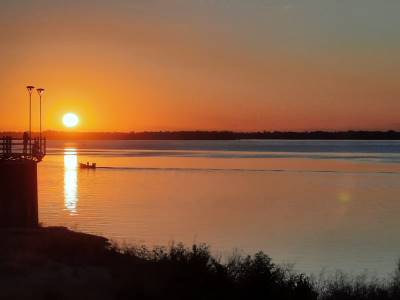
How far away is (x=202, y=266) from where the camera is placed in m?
16.8

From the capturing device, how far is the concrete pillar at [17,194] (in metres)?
27.5

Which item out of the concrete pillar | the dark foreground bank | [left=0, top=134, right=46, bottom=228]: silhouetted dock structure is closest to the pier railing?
[left=0, top=134, right=46, bottom=228]: silhouetted dock structure

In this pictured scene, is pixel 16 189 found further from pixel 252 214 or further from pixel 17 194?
pixel 252 214

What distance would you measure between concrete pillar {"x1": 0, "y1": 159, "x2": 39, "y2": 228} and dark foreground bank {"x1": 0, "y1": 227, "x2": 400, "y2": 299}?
24.5 feet

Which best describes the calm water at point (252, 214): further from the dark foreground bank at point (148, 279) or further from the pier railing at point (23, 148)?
the dark foreground bank at point (148, 279)

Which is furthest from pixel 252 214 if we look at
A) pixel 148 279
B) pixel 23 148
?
pixel 148 279

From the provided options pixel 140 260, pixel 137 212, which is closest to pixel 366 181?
pixel 137 212

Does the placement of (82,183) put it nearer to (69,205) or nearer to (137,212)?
(69,205)

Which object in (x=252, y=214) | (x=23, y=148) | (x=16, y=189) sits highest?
(x=23, y=148)

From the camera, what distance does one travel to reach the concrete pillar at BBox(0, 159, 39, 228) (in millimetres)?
27453

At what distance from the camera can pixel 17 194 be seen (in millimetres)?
27844

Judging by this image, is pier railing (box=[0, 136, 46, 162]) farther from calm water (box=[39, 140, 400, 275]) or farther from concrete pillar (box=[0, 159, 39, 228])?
calm water (box=[39, 140, 400, 275])

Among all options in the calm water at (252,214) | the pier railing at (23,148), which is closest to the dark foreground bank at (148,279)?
the calm water at (252,214)

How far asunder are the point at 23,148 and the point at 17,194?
12.7 ft
